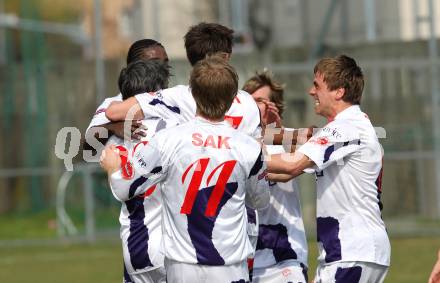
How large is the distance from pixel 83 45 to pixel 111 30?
14.5ft

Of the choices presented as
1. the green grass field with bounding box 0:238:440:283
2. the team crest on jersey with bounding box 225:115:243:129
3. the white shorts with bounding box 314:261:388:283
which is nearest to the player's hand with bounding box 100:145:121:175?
the team crest on jersey with bounding box 225:115:243:129

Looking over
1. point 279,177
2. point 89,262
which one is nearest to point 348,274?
point 279,177

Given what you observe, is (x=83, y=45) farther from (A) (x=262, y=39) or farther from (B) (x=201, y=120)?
(B) (x=201, y=120)

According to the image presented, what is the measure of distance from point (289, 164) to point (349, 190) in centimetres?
40

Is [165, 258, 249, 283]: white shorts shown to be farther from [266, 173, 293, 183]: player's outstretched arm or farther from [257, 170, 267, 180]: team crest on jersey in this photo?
[266, 173, 293, 183]: player's outstretched arm

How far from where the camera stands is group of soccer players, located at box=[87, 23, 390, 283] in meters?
6.34

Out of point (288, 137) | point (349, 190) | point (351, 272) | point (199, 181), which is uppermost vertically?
point (288, 137)

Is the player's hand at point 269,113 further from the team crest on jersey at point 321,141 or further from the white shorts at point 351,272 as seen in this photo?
the white shorts at point 351,272

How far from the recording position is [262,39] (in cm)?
2027

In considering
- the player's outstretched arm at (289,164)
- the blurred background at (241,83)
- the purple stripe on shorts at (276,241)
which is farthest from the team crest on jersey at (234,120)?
the blurred background at (241,83)

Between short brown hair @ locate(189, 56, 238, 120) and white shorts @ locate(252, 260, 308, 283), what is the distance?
7.75 feet

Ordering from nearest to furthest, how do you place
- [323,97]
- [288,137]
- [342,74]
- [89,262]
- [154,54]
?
[342,74], [323,97], [154,54], [288,137], [89,262]

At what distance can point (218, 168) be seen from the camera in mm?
6340

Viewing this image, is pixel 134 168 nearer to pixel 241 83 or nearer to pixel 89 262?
pixel 89 262
